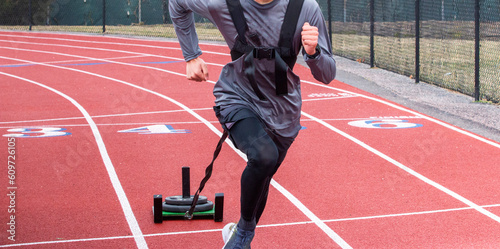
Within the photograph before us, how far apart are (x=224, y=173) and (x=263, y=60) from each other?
3.71 meters

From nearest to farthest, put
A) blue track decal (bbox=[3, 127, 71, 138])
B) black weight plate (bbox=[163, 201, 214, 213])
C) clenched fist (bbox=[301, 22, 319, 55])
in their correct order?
clenched fist (bbox=[301, 22, 319, 55]), black weight plate (bbox=[163, 201, 214, 213]), blue track decal (bbox=[3, 127, 71, 138])

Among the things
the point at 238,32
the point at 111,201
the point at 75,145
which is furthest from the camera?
the point at 75,145

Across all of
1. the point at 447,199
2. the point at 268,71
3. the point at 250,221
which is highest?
the point at 268,71

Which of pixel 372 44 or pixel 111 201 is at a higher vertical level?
pixel 372 44

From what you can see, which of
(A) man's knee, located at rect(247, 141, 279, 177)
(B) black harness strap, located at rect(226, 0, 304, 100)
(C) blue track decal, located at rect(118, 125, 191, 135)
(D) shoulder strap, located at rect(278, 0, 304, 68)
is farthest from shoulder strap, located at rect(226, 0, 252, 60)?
(C) blue track decal, located at rect(118, 125, 191, 135)

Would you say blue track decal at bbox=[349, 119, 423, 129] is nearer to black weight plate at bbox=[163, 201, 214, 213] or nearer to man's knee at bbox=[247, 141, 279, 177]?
black weight plate at bbox=[163, 201, 214, 213]

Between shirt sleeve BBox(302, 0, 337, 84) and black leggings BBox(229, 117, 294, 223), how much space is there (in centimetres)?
43

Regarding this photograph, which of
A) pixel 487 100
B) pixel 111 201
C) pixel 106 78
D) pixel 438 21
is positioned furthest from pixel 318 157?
pixel 438 21

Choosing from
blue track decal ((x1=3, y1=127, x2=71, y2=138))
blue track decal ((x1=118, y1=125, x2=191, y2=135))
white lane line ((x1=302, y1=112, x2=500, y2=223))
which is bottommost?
white lane line ((x1=302, y1=112, x2=500, y2=223))

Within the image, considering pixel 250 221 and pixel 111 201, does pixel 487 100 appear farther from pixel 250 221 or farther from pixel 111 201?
pixel 250 221

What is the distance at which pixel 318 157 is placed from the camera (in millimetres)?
8117

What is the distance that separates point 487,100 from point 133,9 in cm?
2314

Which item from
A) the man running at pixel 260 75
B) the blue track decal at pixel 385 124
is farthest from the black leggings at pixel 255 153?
the blue track decal at pixel 385 124

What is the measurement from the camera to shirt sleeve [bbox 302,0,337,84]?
367 cm
